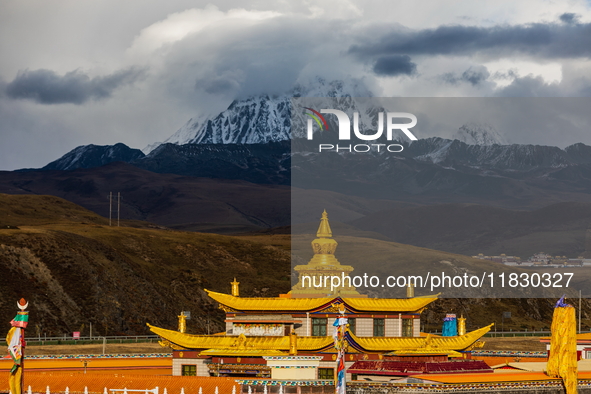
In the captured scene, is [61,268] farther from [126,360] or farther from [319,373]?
[319,373]

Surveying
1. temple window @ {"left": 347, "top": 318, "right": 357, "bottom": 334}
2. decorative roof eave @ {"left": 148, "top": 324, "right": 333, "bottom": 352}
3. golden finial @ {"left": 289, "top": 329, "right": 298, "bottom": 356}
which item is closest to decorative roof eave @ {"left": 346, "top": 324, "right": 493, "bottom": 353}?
temple window @ {"left": 347, "top": 318, "right": 357, "bottom": 334}

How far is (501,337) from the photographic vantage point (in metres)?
139

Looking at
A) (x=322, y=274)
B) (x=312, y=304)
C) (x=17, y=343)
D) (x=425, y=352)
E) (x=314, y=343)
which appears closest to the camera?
(x=17, y=343)

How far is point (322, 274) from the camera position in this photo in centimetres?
7831

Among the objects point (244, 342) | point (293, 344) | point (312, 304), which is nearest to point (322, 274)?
point (312, 304)

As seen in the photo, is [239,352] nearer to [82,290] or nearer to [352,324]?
[352,324]

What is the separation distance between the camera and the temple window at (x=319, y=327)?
240 feet

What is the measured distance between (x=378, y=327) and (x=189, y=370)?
13164 millimetres

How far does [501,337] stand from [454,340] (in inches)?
2618

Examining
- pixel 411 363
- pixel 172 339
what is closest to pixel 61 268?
pixel 172 339

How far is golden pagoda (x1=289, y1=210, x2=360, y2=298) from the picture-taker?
3009 inches

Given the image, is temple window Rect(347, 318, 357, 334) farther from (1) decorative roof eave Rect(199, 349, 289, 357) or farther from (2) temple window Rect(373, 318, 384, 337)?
(1) decorative roof eave Rect(199, 349, 289, 357)

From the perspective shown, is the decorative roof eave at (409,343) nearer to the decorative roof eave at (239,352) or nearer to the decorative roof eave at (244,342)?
the decorative roof eave at (244,342)

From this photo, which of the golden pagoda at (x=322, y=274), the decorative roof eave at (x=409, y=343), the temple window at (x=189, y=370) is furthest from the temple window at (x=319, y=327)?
the temple window at (x=189, y=370)
